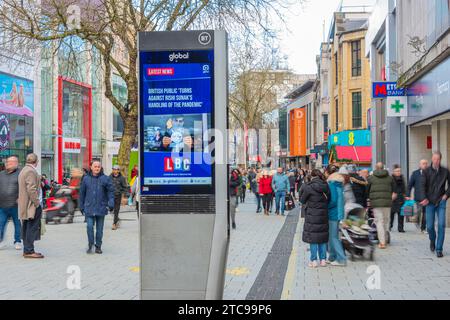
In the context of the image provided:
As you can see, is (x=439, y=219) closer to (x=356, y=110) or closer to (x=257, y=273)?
(x=257, y=273)

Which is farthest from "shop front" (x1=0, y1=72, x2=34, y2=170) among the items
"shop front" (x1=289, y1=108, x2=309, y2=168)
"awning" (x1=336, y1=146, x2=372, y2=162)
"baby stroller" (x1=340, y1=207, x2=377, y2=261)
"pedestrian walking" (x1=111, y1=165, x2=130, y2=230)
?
"shop front" (x1=289, y1=108, x2=309, y2=168)

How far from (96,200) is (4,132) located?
22700 mm

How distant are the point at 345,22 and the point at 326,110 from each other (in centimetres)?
1094

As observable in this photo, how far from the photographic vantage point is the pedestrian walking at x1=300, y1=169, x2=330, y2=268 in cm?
1049

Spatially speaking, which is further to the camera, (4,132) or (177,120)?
(4,132)

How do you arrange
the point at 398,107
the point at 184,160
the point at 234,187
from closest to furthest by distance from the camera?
1. the point at 184,160
2. the point at 398,107
3. the point at 234,187

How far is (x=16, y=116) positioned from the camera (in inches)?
1378

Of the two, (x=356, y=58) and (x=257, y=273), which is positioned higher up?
(x=356, y=58)

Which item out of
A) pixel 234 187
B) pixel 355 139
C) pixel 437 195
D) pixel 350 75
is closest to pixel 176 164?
pixel 437 195

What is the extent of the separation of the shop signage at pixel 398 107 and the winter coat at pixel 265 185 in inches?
249

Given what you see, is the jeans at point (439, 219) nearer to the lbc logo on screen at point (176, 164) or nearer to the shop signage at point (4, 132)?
the lbc logo on screen at point (176, 164)

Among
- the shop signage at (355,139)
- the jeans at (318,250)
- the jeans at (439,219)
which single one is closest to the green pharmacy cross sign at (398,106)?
the jeans at (439,219)
